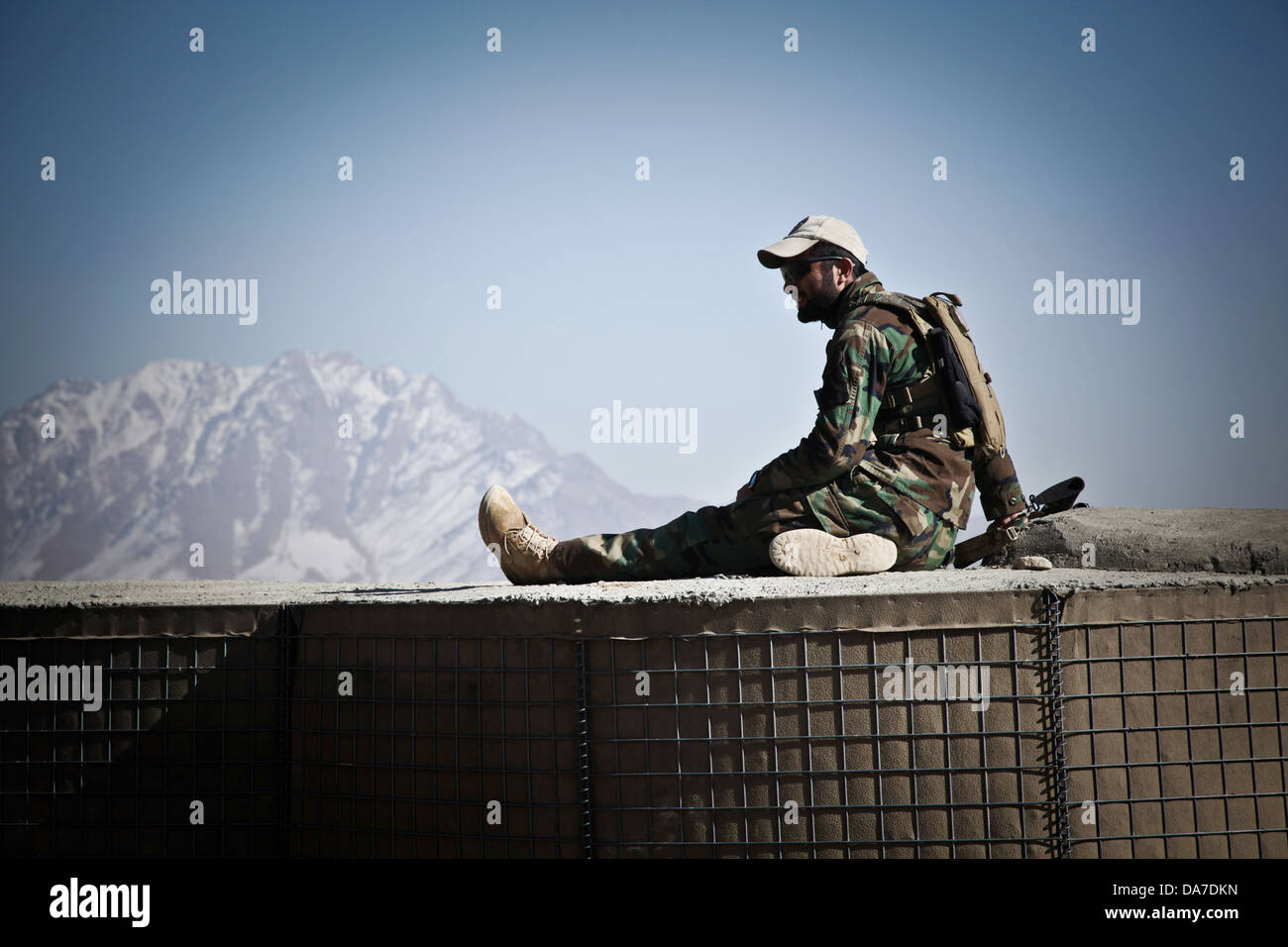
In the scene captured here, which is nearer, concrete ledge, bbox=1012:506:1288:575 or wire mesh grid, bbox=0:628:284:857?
wire mesh grid, bbox=0:628:284:857

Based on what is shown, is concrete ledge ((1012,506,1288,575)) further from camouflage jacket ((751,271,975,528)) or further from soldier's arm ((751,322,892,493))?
soldier's arm ((751,322,892,493))

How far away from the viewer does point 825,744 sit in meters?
3.52

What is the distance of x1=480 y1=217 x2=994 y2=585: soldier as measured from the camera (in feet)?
14.3

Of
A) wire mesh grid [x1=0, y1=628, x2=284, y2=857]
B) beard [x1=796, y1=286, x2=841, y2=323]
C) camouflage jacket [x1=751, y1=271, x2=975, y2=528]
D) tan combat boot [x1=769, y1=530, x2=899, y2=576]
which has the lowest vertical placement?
wire mesh grid [x1=0, y1=628, x2=284, y2=857]

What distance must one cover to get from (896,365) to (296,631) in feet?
9.10

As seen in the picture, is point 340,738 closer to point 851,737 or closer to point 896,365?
point 851,737

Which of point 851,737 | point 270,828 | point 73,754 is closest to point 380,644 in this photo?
point 270,828

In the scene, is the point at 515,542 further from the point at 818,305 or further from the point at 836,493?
the point at 818,305

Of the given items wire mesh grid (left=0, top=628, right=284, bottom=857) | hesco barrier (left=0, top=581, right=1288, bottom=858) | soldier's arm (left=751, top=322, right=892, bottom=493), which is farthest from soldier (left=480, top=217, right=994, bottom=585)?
wire mesh grid (left=0, top=628, right=284, bottom=857)

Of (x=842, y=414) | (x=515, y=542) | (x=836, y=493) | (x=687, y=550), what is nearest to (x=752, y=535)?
(x=687, y=550)

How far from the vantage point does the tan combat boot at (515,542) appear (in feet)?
15.1

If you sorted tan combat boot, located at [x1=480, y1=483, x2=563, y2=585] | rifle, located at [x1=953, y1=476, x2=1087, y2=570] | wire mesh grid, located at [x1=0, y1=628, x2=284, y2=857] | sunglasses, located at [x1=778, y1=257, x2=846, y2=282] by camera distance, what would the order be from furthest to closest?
rifle, located at [x1=953, y1=476, x2=1087, y2=570], sunglasses, located at [x1=778, y1=257, x2=846, y2=282], tan combat boot, located at [x1=480, y1=483, x2=563, y2=585], wire mesh grid, located at [x1=0, y1=628, x2=284, y2=857]

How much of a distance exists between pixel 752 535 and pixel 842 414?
25.6 inches

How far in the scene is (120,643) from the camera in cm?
422
